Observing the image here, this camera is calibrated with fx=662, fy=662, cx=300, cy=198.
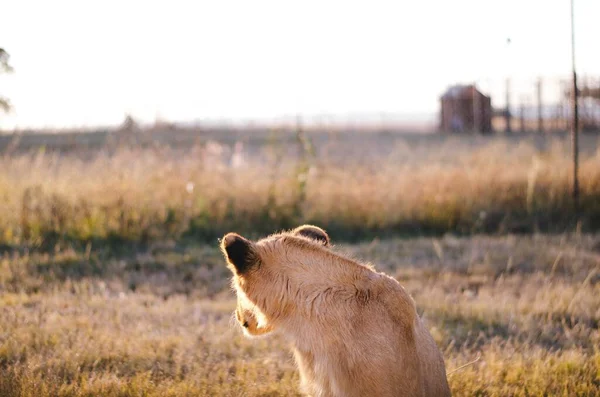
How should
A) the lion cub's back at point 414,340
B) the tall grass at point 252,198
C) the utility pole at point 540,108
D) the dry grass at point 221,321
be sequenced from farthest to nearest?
the utility pole at point 540,108
the tall grass at point 252,198
the dry grass at point 221,321
the lion cub's back at point 414,340

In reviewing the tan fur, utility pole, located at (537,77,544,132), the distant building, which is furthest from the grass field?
the distant building

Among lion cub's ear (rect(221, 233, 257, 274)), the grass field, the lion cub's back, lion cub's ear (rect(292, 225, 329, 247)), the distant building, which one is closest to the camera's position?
lion cub's ear (rect(221, 233, 257, 274))

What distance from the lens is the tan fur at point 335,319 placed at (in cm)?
335

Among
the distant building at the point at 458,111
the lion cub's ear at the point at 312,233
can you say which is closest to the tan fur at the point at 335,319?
the lion cub's ear at the point at 312,233

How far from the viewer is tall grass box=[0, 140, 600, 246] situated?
934 cm

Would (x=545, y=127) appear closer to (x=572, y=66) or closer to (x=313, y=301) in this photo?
(x=572, y=66)

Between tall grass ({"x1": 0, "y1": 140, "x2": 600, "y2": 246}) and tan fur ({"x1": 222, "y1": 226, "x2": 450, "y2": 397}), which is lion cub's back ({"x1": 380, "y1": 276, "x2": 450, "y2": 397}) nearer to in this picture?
tan fur ({"x1": 222, "y1": 226, "x2": 450, "y2": 397})

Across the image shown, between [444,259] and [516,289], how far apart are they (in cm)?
141

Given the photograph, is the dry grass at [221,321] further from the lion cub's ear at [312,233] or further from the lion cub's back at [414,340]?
the lion cub's ear at [312,233]

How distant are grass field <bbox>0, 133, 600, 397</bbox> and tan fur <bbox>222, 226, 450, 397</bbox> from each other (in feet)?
3.68

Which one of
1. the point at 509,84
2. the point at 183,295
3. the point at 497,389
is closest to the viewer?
the point at 497,389

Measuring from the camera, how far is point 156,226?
9617mm

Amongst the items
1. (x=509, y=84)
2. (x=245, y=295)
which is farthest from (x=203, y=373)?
(x=509, y=84)

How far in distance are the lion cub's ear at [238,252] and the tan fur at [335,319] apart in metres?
0.01
